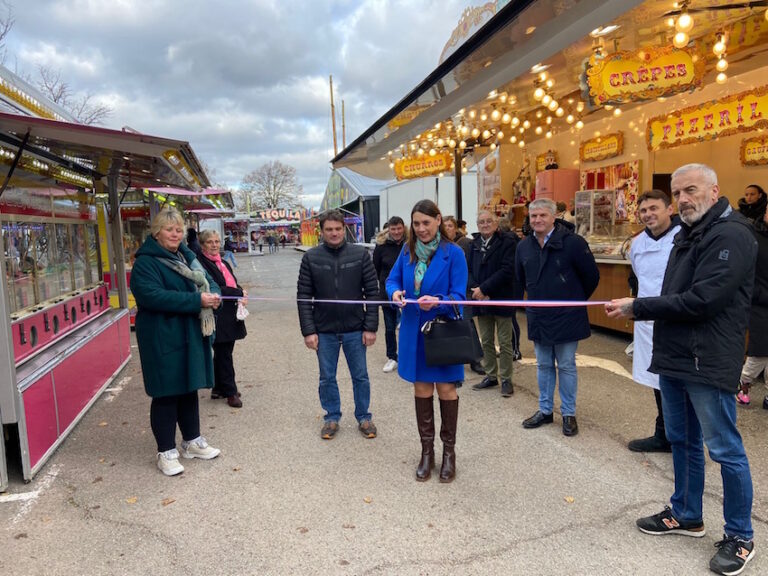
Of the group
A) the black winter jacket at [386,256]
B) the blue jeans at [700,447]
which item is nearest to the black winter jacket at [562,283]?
the blue jeans at [700,447]

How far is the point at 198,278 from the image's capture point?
12.2 feet

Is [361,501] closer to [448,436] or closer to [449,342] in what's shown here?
[448,436]

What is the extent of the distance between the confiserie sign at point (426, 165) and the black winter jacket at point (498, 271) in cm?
667

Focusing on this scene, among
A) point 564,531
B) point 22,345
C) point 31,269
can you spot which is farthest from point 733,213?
point 31,269

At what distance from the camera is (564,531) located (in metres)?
2.88

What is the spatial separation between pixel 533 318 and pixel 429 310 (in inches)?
51.1

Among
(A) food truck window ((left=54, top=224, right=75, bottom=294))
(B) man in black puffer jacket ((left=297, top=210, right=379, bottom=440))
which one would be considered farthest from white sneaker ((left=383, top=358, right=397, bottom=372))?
(A) food truck window ((left=54, top=224, right=75, bottom=294))

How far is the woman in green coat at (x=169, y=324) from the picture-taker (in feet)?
11.4

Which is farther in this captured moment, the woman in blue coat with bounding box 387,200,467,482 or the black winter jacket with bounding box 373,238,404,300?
the black winter jacket with bounding box 373,238,404,300

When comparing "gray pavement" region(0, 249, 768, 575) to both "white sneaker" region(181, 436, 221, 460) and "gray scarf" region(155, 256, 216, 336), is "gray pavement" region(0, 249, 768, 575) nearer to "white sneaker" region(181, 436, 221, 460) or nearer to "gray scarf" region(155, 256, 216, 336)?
"white sneaker" region(181, 436, 221, 460)

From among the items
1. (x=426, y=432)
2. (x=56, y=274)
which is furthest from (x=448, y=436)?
(x=56, y=274)

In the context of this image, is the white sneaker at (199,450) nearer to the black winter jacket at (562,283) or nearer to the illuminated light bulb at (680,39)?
the black winter jacket at (562,283)

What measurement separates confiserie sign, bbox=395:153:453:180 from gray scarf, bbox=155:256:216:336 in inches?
340

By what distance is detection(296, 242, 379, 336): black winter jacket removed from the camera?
410cm
